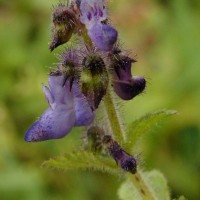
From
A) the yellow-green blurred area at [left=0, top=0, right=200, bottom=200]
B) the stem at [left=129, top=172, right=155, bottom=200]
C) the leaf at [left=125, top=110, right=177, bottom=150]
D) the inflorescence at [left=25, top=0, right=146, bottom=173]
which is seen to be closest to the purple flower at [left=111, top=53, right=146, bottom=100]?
the inflorescence at [left=25, top=0, right=146, bottom=173]

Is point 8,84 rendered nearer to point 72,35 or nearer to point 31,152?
point 31,152

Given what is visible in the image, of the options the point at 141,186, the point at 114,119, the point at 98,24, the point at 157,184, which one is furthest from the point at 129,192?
the point at 98,24

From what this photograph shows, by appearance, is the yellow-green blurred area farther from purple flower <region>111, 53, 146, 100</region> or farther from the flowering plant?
purple flower <region>111, 53, 146, 100</region>

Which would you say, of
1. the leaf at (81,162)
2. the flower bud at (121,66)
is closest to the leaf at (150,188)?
the leaf at (81,162)

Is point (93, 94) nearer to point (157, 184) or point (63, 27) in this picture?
point (63, 27)

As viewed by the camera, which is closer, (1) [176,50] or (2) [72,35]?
(2) [72,35]

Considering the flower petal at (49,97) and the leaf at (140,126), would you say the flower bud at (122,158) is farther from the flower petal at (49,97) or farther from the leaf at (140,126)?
the flower petal at (49,97)

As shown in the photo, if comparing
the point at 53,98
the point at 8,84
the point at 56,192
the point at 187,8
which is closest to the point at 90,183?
the point at 56,192
